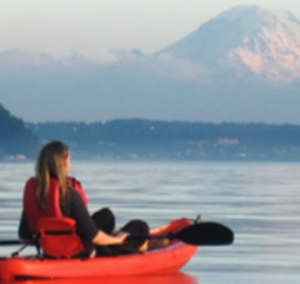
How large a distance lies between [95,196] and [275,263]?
58.2 ft

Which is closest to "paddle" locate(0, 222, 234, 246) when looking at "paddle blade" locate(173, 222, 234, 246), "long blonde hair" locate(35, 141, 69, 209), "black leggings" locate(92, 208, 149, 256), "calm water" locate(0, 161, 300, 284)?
"paddle blade" locate(173, 222, 234, 246)

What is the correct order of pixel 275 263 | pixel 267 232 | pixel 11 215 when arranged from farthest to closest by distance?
pixel 11 215
pixel 267 232
pixel 275 263

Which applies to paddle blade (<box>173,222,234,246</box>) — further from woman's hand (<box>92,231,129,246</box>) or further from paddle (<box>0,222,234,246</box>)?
woman's hand (<box>92,231,129,246</box>)

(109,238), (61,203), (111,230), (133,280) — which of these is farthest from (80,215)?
(133,280)

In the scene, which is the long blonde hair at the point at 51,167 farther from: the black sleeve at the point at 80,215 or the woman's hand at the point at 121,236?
the woman's hand at the point at 121,236

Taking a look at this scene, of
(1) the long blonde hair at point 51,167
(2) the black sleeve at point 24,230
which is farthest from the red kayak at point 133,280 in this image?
(1) the long blonde hair at point 51,167

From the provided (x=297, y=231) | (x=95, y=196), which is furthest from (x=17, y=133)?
(x=297, y=231)

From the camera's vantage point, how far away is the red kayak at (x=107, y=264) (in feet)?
37.9

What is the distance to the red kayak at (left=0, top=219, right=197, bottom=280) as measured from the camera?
37.9 ft

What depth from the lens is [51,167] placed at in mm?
11328

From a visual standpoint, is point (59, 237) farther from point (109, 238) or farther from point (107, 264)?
point (107, 264)

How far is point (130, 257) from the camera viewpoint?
12297mm

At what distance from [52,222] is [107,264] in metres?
0.87

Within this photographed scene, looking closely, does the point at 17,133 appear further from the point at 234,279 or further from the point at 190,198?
the point at 234,279
